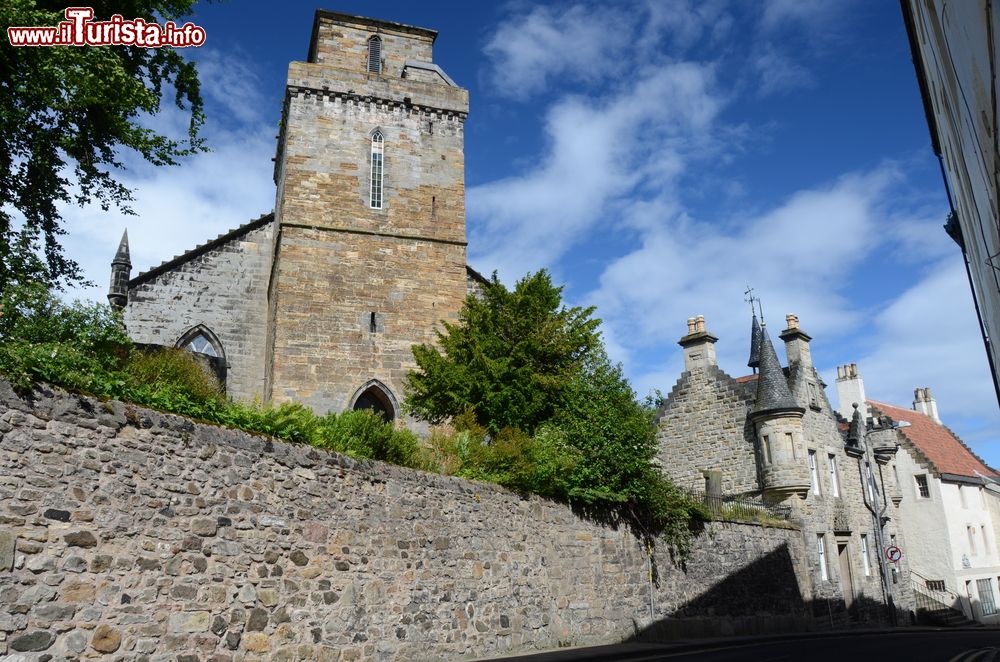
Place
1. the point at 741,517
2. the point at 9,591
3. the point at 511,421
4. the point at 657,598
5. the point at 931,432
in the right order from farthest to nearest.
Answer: the point at 931,432, the point at 741,517, the point at 511,421, the point at 657,598, the point at 9,591

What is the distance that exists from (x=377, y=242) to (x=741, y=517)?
1330 centimetres

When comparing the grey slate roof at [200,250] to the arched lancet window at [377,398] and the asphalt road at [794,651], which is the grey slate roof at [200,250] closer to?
the arched lancet window at [377,398]

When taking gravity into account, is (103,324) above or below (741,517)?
above

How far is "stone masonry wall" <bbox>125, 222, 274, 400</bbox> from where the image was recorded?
22.9m

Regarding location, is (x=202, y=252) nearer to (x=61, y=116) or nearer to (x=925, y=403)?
(x=61, y=116)

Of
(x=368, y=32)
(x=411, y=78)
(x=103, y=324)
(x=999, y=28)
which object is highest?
(x=368, y=32)

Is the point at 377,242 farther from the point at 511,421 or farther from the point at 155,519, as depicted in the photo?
the point at 155,519

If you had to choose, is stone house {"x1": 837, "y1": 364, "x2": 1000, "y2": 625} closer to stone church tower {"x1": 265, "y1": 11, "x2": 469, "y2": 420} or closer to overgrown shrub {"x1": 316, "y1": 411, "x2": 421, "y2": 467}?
stone church tower {"x1": 265, "y1": 11, "x2": 469, "y2": 420}

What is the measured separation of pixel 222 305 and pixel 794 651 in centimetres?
1858

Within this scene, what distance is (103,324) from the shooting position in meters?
9.44

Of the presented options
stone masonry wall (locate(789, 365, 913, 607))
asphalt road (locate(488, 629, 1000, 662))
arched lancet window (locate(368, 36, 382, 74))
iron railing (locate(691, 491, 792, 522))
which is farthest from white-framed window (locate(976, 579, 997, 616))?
arched lancet window (locate(368, 36, 382, 74))

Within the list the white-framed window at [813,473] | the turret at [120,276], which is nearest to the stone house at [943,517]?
the white-framed window at [813,473]

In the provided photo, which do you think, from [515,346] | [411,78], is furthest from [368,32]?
[515,346]

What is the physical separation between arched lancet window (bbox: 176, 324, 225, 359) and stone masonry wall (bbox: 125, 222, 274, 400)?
14 centimetres
